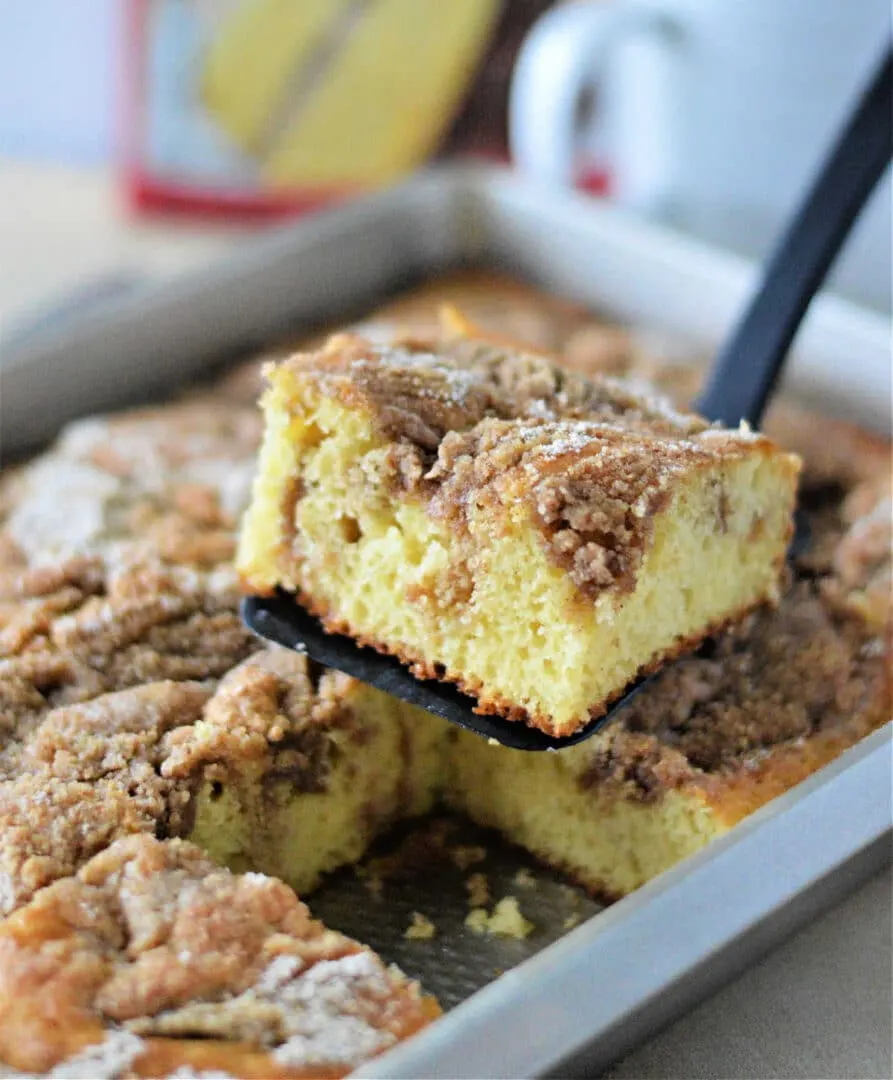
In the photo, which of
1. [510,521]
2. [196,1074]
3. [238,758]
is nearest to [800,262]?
[510,521]

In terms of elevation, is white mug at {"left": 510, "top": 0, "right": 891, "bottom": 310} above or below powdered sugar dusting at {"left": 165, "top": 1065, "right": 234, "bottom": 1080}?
above

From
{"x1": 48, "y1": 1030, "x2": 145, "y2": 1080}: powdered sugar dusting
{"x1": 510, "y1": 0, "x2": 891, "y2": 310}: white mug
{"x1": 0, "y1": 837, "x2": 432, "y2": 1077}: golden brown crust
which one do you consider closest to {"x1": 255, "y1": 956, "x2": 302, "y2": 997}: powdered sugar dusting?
{"x1": 0, "y1": 837, "x2": 432, "y2": 1077}: golden brown crust

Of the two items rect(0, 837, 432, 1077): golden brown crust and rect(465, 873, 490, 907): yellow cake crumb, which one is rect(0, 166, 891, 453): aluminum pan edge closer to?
rect(465, 873, 490, 907): yellow cake crumb

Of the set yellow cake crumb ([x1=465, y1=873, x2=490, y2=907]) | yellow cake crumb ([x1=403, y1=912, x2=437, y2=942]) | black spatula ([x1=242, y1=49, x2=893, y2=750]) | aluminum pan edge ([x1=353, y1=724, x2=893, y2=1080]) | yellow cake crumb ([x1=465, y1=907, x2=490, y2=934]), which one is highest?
black spatula ([x1=242, y1=49, x2=893, y2=750])

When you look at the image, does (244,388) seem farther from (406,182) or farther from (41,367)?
(406,182)

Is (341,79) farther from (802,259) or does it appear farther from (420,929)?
(420,929)

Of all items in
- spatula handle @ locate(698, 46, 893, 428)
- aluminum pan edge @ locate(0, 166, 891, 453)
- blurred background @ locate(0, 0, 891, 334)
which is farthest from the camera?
blurred background @ locate(0, 0, 891, 334)
